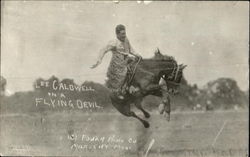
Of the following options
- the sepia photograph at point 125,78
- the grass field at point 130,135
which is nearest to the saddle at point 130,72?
the sepia photograph at point 125,78

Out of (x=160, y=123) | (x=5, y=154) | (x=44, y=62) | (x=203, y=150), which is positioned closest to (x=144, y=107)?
(x=160, y=123)

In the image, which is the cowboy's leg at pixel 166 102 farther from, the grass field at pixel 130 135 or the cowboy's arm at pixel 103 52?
the cowboy's arm at pixel 103 52

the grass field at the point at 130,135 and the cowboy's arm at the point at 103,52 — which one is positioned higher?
the cowboy's arm at the point at 103,52

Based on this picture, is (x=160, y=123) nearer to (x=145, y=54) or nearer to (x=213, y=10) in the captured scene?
(x=145, y=54)

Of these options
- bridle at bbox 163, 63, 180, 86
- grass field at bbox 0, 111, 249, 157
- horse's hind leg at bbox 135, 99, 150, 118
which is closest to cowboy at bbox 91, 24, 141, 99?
horse's hind leg at bbox 135, 99, 150, 118

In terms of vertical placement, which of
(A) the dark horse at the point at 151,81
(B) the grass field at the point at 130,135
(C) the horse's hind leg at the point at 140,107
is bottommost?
(B) the grass field at the point at 130,135

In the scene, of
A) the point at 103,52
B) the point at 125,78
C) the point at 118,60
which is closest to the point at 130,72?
the point at 125,78
